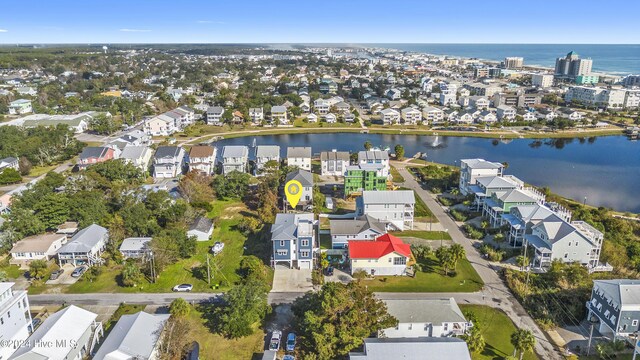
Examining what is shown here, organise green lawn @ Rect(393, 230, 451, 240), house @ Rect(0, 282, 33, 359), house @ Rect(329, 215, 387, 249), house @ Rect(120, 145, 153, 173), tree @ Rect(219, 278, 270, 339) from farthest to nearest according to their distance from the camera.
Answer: house @ Rect(120, 145, 153, 173) → green lawn @ Rect(393, 230, 451, 240) → house @ Rect(329, 215, 387, 249) → tree @ Rect(219, 278, 270, 339) → house @ Rect(0, 282, 33, 359)

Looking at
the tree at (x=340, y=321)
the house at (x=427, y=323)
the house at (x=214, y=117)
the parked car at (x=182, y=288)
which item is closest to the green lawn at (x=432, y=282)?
the house at (x=427, y=323)

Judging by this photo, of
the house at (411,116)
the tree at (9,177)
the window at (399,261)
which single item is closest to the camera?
the window at (399,261)

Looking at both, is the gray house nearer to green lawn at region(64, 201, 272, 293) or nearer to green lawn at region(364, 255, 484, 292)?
green lawn at region(64, 201, 272, 293)

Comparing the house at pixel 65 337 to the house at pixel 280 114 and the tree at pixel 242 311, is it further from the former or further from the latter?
the house at pixel 280 114

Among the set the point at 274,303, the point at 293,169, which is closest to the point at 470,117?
the point at 293,169

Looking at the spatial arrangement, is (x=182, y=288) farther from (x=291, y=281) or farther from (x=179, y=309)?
(x=291, y=281)

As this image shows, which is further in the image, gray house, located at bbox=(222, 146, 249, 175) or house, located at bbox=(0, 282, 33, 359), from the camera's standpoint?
gray house, located at bbox=(222, 146, 249, 175)

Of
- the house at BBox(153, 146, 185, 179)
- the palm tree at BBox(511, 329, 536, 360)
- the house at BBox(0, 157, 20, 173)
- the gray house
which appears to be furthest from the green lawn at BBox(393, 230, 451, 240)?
the house at BBox(0, 157, 20, 173)
